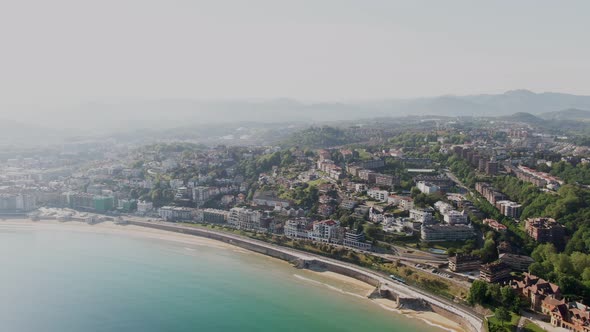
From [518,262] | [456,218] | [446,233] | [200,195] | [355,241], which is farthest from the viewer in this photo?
[200,195]

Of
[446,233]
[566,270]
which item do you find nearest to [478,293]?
[566,270]

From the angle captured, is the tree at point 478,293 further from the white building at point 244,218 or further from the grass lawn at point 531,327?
the white building at point 244,218

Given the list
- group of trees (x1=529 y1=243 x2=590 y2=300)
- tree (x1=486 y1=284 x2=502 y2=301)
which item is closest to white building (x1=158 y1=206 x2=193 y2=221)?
tree (x1=486 y1=284 x2=502 y2=301)

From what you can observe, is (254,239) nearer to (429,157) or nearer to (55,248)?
(55,248)

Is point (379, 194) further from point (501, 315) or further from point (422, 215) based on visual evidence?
point (501, 315)

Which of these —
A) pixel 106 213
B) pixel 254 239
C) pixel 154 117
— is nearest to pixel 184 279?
pixel 254 239
